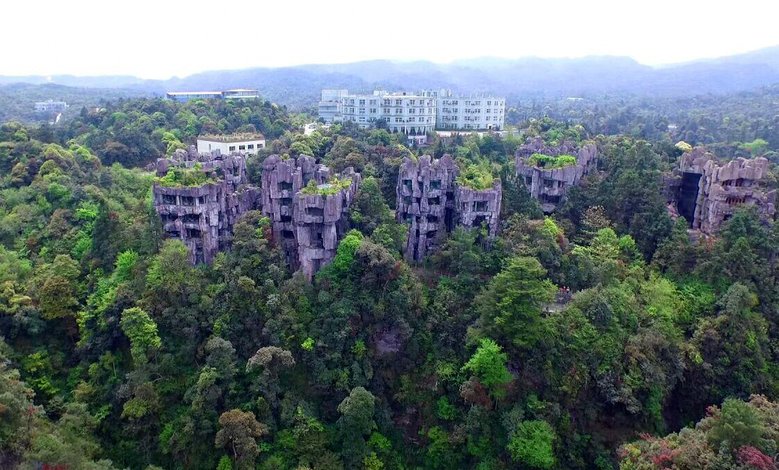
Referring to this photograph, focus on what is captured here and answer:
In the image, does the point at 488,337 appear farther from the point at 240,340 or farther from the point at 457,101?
the point at 457,101

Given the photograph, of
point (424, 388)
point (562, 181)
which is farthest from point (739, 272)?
point (424, 388)

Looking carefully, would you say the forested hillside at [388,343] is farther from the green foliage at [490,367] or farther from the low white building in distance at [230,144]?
the low white building in distance at [230,144]

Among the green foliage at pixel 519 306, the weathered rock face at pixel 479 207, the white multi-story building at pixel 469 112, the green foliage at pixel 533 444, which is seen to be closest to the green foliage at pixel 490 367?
the green foliage at pixel 519 306

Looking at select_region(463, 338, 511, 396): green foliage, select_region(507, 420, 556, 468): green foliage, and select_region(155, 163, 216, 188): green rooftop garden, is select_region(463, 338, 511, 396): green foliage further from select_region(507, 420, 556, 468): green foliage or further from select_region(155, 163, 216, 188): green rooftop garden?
select_region(155, 163, 216, 188): green rooftop garden

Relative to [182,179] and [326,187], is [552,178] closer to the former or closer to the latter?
[326,187]

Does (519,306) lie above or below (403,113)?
below

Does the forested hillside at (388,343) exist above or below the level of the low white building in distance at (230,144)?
below

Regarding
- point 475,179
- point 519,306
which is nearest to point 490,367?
point 519,306

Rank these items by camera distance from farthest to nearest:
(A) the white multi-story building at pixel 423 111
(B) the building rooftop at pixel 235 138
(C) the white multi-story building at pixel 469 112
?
(C) the white multi-story building at pixel 469 112, (A) the white multi-story building at pixel 423 111, (B) the building rooftop at pixel 235 138
